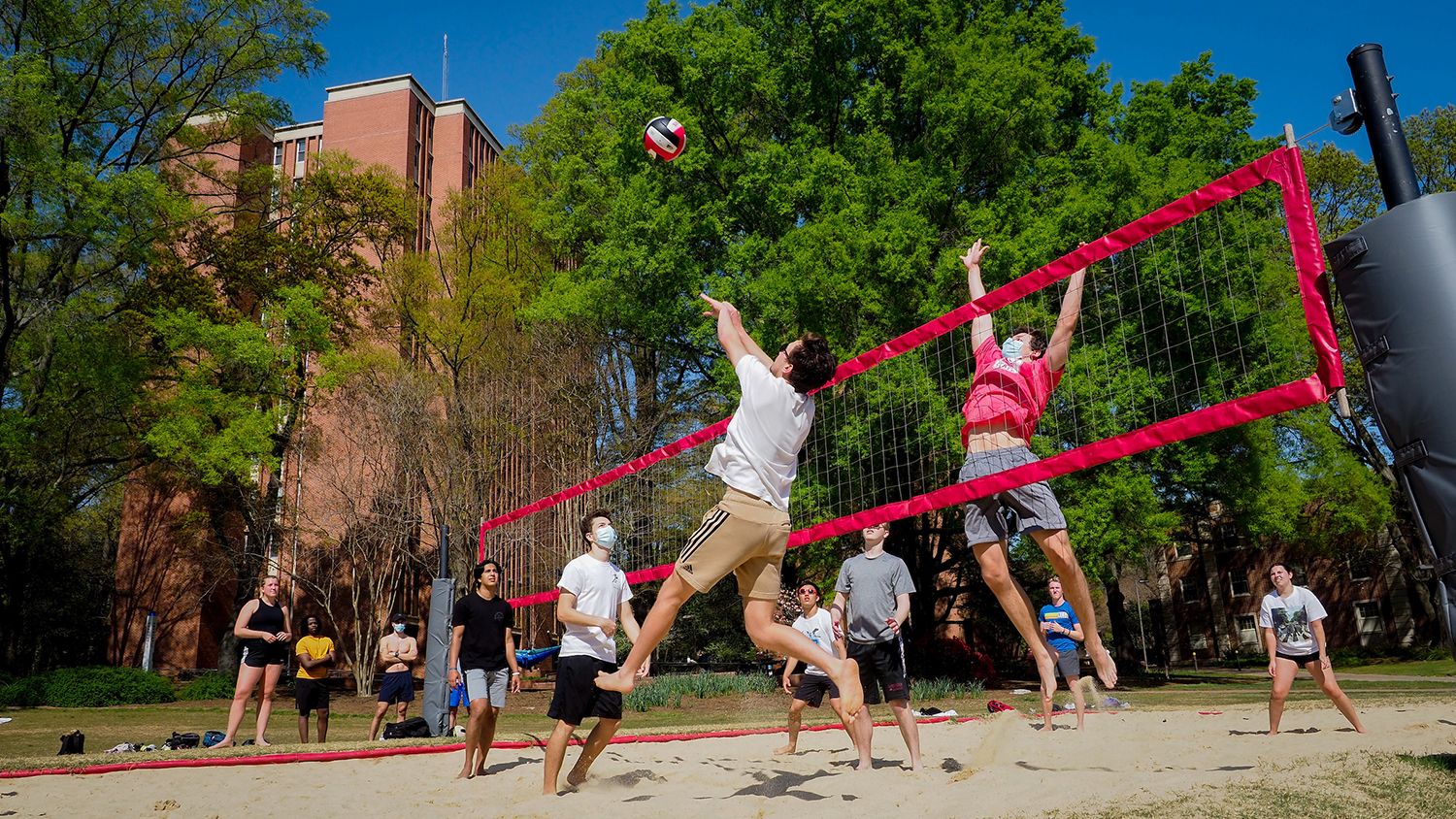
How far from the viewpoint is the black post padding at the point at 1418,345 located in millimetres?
3941

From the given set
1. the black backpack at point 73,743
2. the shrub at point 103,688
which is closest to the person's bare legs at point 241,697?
the black backpack at point 73,743

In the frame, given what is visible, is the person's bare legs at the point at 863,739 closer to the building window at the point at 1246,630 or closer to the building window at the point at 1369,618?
the building window at the point at 1369,618

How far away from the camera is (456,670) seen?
7316mm

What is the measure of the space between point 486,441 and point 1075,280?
17710 millimetres

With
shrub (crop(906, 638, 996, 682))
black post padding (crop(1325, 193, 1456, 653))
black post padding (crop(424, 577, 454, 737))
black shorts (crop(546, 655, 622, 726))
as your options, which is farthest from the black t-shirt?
shrub (crop(906, 638, 996, 682))

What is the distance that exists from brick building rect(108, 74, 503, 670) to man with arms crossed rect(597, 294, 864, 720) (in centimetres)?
2077

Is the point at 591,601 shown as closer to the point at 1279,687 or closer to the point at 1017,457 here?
the point at 1017,457

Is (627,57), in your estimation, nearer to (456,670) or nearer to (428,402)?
(428,402)

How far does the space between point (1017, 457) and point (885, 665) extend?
2.06 m

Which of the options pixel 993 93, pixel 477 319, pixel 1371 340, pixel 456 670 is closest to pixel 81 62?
pixel 477 319

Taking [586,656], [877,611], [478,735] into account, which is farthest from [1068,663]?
[478,735]

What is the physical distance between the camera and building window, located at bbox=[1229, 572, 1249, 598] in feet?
126

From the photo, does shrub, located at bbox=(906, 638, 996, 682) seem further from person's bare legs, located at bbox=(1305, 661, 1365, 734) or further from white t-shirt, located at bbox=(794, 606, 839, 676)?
person's bare legs, located at bbox=(1305, 661, 1365, 734)

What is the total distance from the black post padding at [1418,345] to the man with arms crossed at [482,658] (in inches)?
215
